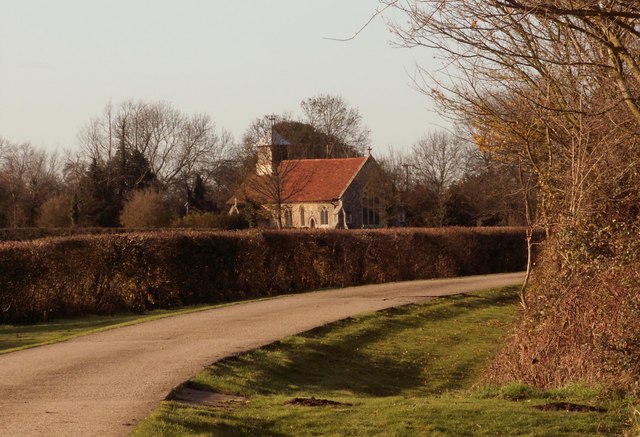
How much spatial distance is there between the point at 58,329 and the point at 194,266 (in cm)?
641

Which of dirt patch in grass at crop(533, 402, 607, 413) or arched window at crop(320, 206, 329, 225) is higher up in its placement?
arched window at crop(320, 206, 329, 225)

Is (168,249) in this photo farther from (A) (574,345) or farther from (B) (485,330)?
(A) (574,345)

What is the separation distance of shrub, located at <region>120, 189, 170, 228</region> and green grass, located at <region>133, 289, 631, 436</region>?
134 feet

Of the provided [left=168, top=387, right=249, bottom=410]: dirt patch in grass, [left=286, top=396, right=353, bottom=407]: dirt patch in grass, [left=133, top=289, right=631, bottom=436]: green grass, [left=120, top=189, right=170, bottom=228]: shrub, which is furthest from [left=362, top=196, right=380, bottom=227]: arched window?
[left=286, top=396, right=353, bottom=407]: dirt patch in grass

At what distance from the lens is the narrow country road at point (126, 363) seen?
10.4 metres

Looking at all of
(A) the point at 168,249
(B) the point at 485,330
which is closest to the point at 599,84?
(B) the point at 485,330

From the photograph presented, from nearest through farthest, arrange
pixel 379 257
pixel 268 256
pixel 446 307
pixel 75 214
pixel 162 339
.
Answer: pixel 162 339, pixel 446 307, pixel 268 256, pixel 379 257, pixel 75 214

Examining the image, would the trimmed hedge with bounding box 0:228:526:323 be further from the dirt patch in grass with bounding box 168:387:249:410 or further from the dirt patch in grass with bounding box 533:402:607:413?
the dirt patch in grass with bounding box 533:402:607:413

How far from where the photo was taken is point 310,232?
1262 inches

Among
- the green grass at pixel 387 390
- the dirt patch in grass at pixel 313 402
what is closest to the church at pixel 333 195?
the green grass at pixel 387 390

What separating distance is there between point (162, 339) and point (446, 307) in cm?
1078

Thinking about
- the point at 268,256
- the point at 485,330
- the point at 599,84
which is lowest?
the point at 485,330

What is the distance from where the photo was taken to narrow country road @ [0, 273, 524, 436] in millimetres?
10445

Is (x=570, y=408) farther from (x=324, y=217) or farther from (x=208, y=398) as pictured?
(x=324, y=217)
